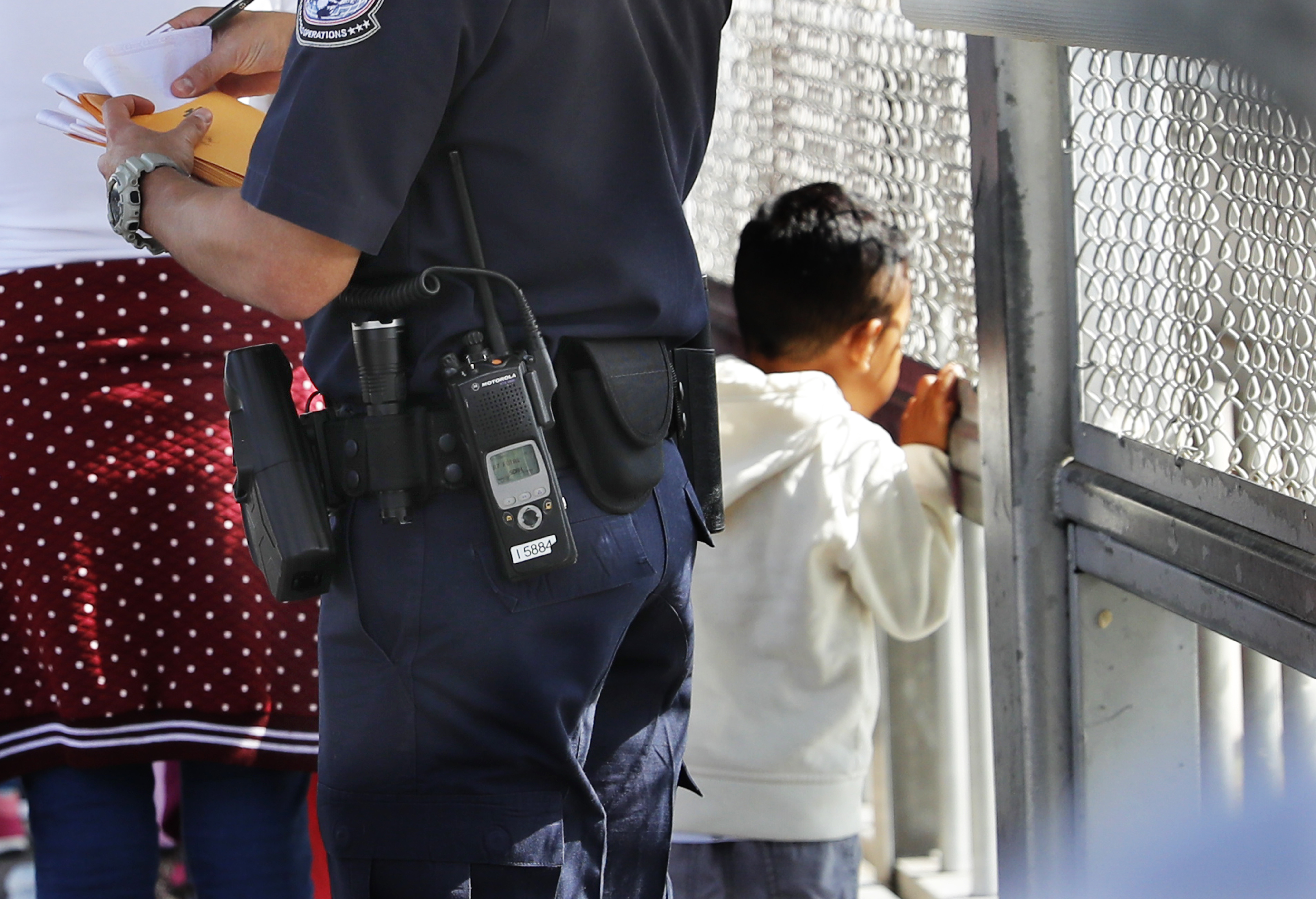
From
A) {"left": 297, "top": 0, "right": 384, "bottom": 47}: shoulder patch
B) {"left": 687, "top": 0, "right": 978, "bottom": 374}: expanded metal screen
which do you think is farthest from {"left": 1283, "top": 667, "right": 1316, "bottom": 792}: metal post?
{"left": 297, "top": 0, "right": 384, "bottom": 47}: shoulder patch

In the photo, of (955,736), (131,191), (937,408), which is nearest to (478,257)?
(131,191)

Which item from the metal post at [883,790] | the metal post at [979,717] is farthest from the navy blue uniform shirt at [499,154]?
the metal post at [883,790]

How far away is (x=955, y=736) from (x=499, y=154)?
1.46 m

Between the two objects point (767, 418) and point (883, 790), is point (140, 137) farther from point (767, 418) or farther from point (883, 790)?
point (883, 790)

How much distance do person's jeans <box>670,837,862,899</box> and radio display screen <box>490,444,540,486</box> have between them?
34.0 inches

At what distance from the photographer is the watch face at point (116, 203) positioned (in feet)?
4.32

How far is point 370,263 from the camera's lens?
51.5 inches

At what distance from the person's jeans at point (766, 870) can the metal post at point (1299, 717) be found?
643 millimetres

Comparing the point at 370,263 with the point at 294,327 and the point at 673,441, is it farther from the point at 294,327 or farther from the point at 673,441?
the point at 294,327

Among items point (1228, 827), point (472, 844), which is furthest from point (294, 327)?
point (1228, 827)

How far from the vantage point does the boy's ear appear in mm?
2086

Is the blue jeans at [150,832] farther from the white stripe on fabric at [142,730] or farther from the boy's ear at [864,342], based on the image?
the boy's ear at [864,342]

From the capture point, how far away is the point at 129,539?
5.65 feet

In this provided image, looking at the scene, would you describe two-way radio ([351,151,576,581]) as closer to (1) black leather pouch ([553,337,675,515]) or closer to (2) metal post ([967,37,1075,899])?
(1) black leather pouch ([553,337,675,515])
